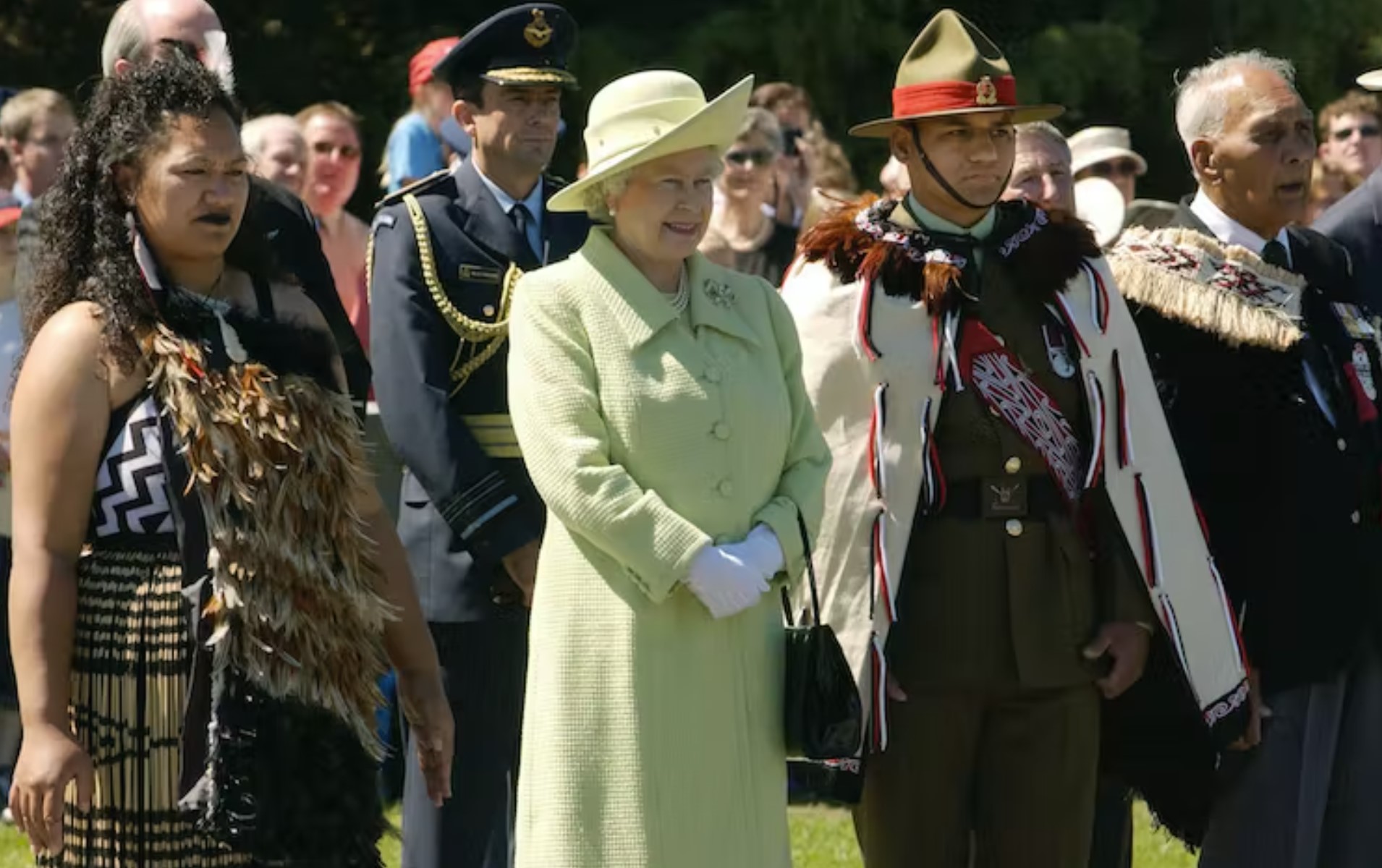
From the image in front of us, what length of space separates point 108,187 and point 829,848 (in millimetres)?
4120

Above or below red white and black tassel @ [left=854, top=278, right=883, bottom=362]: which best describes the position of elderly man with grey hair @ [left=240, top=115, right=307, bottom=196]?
above

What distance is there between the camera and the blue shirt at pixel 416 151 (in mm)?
10961

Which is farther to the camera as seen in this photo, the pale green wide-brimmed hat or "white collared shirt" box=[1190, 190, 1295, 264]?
"white collared shirt" box=[1190, 190, 1295, 264]

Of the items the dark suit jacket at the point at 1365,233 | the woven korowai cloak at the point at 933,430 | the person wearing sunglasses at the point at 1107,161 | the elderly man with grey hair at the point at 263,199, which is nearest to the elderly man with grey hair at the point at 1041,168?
the dark suit jacket at the point at 1365,233

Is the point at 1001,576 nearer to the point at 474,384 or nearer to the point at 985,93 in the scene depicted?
the point at 985,93

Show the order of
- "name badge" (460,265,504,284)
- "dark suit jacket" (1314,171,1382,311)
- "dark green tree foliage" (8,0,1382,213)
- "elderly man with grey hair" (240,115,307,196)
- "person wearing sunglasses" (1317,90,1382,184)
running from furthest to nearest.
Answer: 1. "dark green tree foliage" (8,0,1382,213)
2. "person wearing sunglasses" (1317,90,1382,184)
3. "elderly man with grey hair" (240,115,307,196)
4. "dark suit jacket" (1314,171,1382,311)
5. "name badge" (460,265,504,284)

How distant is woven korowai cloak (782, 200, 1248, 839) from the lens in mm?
5879

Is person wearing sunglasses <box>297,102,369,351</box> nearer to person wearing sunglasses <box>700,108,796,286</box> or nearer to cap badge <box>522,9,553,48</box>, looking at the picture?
person wearing sunglasses <box>700,108,796,286</box>

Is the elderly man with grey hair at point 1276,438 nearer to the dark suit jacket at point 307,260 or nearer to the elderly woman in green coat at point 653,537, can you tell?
the elderly woman in green coat at point 653,537

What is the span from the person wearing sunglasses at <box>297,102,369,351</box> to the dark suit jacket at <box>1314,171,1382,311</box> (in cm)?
451

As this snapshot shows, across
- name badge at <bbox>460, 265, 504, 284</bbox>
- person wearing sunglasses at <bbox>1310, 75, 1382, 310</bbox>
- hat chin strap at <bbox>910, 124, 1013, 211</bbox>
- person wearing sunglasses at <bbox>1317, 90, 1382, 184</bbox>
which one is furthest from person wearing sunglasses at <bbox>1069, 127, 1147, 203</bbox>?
hat chin strap at <bbox>910, 124, 1013, 211</bbox>

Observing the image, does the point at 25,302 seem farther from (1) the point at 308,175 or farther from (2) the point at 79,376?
(1) the point at 308,175

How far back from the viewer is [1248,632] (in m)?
6.57

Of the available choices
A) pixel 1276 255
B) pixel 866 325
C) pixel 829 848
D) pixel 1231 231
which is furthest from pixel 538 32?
pixel 829 848
